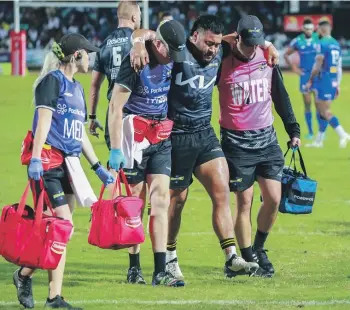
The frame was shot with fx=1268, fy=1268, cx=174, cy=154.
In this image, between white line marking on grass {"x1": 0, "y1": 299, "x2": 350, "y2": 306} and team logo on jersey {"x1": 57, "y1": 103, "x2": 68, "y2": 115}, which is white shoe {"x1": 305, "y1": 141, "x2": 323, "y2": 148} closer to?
white line marking on grass {"x1": 0, "y1": 299, "x2": 350, "y2": 306}

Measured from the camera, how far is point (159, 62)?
9.99 metres

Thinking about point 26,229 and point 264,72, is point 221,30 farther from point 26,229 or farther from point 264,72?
point 26,229

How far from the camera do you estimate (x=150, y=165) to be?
10211 millimetres

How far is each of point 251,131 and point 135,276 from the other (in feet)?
5.31

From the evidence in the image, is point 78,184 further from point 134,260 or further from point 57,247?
point 134,260

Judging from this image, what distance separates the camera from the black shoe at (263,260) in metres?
10.8

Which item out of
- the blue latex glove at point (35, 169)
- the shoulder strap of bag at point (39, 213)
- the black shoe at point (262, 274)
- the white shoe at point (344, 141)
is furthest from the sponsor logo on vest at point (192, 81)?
the white shoe at point (344, 141)

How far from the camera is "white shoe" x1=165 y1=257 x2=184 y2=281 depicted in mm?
10516

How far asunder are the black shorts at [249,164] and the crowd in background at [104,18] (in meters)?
34.0

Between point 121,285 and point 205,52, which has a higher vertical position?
point 205,52

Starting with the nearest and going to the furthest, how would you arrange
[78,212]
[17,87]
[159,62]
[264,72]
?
[159,62]
[264,72]
[78,212]
[17,87]

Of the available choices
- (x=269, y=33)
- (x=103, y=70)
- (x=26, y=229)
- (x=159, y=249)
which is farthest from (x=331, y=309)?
(x=269, y=33)

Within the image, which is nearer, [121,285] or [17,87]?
[121,285]

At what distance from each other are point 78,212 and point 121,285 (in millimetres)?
4980
